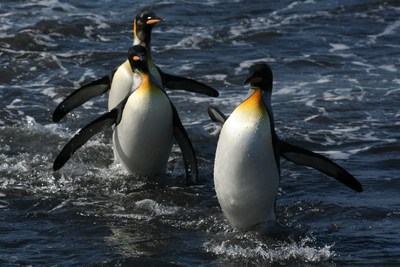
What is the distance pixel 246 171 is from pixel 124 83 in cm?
241

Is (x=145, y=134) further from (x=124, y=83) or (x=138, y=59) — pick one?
(x=124, y=83)

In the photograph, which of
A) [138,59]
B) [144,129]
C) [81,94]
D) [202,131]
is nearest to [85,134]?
[144,129]

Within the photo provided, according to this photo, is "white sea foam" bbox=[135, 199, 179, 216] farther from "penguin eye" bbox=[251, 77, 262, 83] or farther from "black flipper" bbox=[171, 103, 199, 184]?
"penguin eye" bbox=[251, 77, 262, 83]

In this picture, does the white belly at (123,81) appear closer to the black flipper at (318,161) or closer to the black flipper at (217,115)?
the black flipper at (217,115)

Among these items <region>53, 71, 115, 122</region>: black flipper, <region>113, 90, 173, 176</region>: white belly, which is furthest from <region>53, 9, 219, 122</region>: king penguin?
<region>113, 90, 173, 176</region>: white belly

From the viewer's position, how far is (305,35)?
13.1 metres

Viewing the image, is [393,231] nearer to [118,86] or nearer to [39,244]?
[39,244]

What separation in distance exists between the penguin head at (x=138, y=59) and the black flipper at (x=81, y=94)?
0.82 m

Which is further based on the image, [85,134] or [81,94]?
[81,94]

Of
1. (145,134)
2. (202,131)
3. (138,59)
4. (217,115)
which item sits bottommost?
(202,131)

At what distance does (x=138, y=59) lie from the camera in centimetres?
755

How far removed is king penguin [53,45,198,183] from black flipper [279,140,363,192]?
1334mm

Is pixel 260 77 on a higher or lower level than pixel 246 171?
higher

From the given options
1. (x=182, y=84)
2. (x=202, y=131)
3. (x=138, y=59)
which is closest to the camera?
(x=138, y=59)
